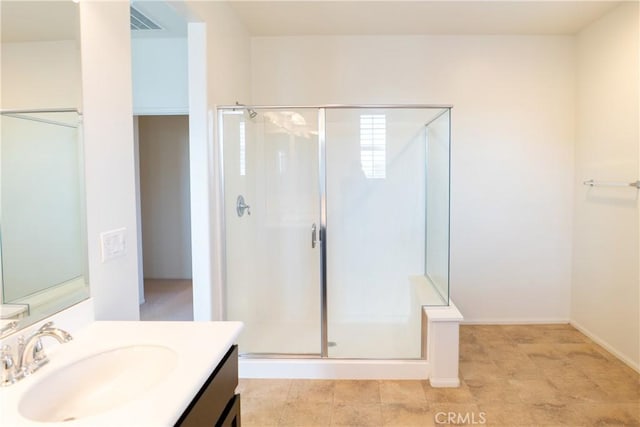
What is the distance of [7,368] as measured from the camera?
3.29 ft

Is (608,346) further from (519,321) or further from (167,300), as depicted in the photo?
(167,300)

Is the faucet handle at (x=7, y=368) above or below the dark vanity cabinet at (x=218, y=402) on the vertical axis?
above

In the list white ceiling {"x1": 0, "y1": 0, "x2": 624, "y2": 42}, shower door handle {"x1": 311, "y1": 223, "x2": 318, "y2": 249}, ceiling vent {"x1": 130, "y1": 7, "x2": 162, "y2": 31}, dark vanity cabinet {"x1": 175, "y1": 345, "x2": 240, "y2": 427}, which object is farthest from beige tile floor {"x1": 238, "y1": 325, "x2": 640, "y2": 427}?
ceiling vent {"x1": 130, "y1": 7, "x2": 162, "y2": 31}

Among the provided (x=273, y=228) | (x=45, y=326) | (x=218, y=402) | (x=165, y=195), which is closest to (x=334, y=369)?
(x=273, y=228)

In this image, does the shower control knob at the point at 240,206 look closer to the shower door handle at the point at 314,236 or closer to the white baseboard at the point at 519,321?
the shower door handle at the point at 314,236

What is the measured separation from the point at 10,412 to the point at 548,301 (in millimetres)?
3931

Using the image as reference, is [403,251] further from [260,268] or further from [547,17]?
[547,17]

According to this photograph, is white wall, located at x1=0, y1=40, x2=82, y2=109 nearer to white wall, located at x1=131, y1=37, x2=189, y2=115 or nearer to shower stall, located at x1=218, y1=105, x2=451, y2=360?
shower stall, located at x1=218, y1=105, x2=451, y2=360

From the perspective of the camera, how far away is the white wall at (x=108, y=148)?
55.6 inches

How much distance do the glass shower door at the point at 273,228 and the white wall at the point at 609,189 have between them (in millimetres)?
2253

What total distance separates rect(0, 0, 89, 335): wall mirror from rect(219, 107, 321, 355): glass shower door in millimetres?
1469

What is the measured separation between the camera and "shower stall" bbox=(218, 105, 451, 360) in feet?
10.1
